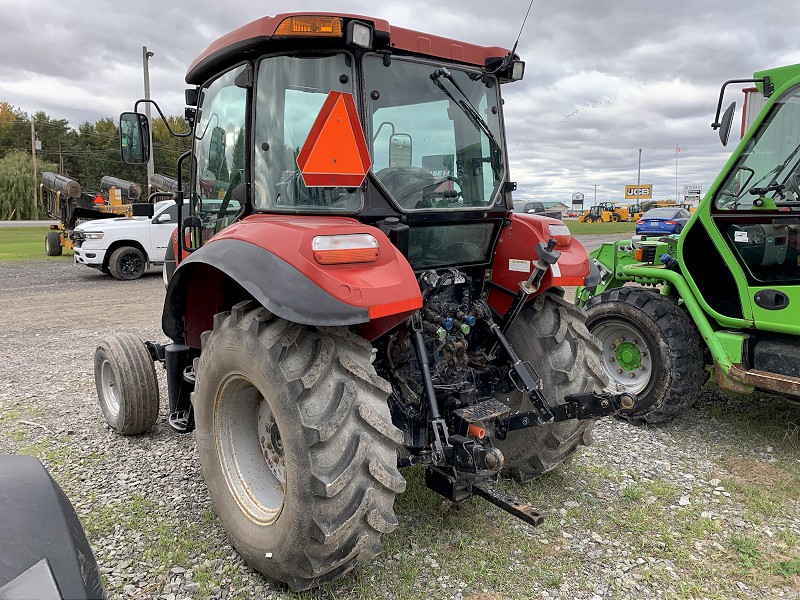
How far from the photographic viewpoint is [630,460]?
13.8 ft

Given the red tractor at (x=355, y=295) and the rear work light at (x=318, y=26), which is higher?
the rear work light at (x=318, y=26)

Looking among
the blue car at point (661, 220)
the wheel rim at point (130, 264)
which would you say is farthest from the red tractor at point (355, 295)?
the blue car at point (661, 220)

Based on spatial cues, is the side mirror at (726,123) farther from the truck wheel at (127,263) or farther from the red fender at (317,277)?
the truck wheel at (127,263)

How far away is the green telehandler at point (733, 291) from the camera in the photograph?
417cm

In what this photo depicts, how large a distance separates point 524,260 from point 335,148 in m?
1.38

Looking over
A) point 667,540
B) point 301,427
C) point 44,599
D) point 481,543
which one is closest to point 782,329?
point 667,540

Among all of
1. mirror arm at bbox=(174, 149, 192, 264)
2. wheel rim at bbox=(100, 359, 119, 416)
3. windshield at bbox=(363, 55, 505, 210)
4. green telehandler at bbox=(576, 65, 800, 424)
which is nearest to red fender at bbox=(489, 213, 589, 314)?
windshield at bbox=(363, 55, 505, 210)

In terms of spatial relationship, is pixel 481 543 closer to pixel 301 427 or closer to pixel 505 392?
pixel 505 392

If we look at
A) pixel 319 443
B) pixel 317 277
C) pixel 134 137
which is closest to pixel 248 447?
pixel 319 443

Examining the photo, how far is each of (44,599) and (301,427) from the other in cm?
Result: 122

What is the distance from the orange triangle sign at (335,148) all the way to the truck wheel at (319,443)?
0.66 metres

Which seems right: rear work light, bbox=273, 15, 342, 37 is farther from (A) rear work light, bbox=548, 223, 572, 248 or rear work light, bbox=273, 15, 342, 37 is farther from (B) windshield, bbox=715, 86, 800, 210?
(B) windshield, bbox=715, 86, 800, 210

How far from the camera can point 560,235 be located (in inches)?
141

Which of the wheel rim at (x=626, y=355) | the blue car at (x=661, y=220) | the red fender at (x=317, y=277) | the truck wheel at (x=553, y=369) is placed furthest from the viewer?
the blue car at (x=661, y=220)
